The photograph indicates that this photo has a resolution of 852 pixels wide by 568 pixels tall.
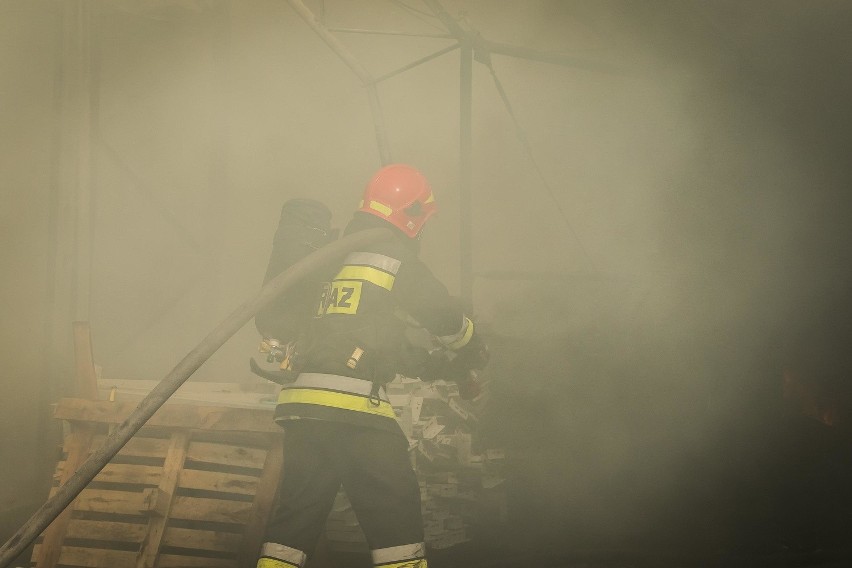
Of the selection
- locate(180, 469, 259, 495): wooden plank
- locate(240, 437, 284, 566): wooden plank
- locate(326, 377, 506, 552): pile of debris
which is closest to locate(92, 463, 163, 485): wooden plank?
locate(180, 469, 259, 495): wooden plank

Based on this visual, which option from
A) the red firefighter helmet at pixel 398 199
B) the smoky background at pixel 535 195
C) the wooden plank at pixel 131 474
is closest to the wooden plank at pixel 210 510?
the wooden plank at pixel 131 474

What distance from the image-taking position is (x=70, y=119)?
6.10 m

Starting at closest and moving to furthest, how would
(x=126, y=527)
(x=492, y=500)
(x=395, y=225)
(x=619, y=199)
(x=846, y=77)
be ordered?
(x=395, y=225) → (x=126, y=527) → (x=492, y=500) → (x=846, y=77) → (x=619, y=199)

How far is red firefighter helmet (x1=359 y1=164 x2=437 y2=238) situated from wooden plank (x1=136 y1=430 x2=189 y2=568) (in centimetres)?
173

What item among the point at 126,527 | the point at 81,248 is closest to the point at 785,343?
the point at 126,527

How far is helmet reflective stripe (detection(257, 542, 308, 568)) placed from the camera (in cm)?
Answer: 291

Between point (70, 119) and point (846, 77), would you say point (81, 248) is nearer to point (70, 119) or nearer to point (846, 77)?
point (70, 119)

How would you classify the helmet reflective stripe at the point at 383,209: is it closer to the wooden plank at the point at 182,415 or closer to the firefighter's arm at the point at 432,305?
the firefighter's arm at the point at 432,305

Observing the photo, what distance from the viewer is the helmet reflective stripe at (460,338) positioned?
3.42 meters

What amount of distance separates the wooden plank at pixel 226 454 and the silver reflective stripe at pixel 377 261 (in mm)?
1387

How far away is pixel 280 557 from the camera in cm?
293

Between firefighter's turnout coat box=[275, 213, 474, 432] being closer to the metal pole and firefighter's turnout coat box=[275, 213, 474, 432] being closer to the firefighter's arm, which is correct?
the firefighter's arm

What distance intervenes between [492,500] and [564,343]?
1578mm

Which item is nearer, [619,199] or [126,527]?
[126,527]
